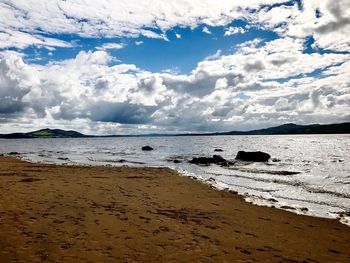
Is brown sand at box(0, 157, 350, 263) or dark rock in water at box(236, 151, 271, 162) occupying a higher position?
brown sand at box(0, 157, 350, 263)

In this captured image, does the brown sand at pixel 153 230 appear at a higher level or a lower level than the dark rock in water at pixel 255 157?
higher

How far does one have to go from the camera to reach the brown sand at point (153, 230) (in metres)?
9.79

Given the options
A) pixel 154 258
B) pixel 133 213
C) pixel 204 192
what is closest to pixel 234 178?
pixel 204 192

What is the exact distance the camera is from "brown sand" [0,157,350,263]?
32.1ft

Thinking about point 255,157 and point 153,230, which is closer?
point 153,230

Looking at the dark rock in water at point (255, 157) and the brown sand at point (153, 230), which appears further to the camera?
the dark rock in water at point (255, 157)

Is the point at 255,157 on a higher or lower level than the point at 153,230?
lower

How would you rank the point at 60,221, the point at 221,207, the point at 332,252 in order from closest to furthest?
the point at 332,252, the point at 60,221, the point at 221,207

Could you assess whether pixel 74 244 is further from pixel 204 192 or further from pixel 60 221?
pixel 204 192

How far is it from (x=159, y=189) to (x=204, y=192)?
3611 mm

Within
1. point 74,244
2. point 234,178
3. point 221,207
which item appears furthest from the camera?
point 234,178

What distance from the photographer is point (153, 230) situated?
40.5 feet

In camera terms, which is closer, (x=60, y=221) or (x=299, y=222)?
(x=60, y=221)

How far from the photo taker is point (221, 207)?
1788 centimetres
